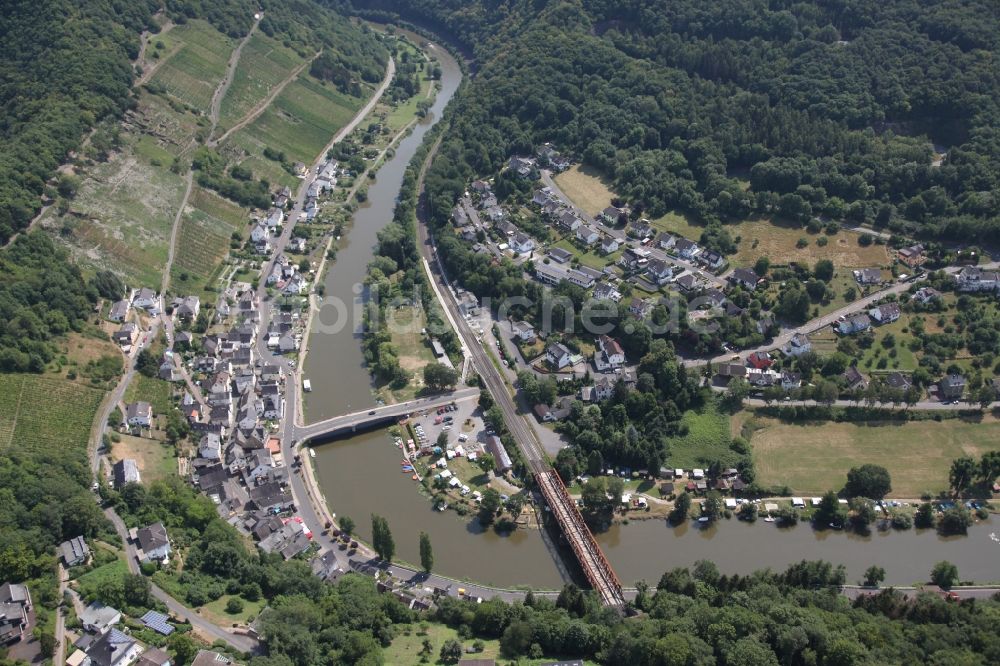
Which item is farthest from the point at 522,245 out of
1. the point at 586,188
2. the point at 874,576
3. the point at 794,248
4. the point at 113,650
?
the point at 113,650

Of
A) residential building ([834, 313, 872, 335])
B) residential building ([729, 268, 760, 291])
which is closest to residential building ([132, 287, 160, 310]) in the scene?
residential building ([729, 268, 760, 291])

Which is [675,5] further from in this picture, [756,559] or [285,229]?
[756,559]

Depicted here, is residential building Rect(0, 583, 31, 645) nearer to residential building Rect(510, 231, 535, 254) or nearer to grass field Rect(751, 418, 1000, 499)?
grass field Rect(751, 418, 1000, 499)

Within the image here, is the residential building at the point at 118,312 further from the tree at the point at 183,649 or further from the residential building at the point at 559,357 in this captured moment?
the residential building at the point at 559,357

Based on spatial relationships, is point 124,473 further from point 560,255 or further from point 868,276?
point 868,276

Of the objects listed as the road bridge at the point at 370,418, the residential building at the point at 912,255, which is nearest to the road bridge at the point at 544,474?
the road bridge at the point at 370,418

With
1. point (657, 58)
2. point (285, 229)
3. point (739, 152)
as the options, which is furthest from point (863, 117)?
point (285, 229)
